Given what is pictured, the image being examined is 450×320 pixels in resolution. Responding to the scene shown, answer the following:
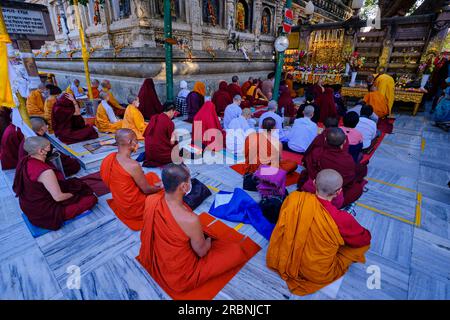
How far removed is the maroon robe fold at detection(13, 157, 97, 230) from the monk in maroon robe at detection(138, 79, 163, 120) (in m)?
5.38

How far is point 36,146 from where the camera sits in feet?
9.14

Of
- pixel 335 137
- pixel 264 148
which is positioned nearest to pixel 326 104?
pixel 264 148

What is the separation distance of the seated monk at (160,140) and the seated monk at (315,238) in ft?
10.8

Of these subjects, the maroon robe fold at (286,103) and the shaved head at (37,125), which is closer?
the shaved head at (37,125)

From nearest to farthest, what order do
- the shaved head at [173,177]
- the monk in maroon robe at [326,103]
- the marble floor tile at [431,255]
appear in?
1. the shaved head at [173,177]
2. the marble floor tile at [431,255]
3. the monk in maroon robe at [326,103]

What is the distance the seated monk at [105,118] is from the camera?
6699mm

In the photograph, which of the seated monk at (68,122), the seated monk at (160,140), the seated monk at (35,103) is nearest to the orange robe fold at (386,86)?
the seated monk at (160,140)

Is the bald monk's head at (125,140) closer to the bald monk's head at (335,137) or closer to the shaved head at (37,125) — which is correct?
the shaved head at (37,125)

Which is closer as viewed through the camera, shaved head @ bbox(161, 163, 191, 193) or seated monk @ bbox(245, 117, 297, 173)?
shaved head @ bbox(161, 163, 191, 193)

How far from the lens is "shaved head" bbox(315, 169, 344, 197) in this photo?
214cm

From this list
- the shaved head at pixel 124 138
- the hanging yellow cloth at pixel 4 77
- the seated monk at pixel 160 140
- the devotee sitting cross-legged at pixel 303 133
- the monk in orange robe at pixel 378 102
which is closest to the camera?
the shaved head at pixel 124 138

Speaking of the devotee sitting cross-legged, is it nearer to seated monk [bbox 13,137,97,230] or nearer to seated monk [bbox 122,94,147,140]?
seated monk [bbox 122,94,147,140]

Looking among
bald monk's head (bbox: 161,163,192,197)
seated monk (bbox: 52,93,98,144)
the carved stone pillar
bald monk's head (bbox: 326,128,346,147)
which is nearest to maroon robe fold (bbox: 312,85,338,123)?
bald monk's head (bbox: 326,128,346,147)
